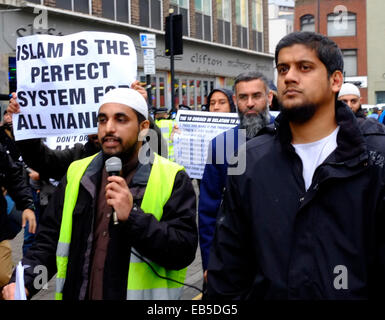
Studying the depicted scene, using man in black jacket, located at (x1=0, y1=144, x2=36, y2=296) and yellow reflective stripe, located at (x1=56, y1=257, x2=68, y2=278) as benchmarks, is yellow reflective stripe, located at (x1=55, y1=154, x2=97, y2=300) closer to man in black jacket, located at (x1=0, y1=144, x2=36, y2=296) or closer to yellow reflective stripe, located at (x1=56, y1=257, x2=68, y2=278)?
yellow reflective stripe, located at (x1=56, y1=257, x2=68, y2=278)

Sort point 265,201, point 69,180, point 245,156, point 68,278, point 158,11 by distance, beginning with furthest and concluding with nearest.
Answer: point 158,11 < point 69,180 < point 68,278 < point 245,156 < point 265,201

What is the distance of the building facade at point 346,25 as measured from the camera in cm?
5134

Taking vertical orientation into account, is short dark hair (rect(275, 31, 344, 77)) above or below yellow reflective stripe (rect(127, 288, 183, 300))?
above

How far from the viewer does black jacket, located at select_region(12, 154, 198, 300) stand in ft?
9.61

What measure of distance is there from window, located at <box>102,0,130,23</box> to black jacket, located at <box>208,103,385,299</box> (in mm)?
19386

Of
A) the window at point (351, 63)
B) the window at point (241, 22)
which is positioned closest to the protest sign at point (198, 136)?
the window at point (241, 22)

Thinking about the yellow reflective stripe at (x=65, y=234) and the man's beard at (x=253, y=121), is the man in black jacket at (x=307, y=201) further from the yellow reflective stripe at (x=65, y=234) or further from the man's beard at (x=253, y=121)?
the man's beard at (x=253, y=121)

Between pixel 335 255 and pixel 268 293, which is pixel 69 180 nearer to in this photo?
pixel 268 293

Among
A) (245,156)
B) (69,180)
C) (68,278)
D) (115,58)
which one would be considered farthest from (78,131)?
(245,156)

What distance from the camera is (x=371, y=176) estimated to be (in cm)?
226

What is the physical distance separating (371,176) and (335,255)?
12.8 inches

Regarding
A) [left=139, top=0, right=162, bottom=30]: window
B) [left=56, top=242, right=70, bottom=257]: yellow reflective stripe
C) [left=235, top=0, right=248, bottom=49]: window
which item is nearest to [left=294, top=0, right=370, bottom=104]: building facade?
[left=235, top=0, right=248, bottom=49]: window

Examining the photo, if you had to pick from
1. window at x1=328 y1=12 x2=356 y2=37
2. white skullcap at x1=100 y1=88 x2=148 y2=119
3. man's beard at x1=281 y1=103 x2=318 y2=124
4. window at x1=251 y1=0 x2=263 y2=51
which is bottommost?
man's beard at x1=281 y1=103 x2=318 y2=124

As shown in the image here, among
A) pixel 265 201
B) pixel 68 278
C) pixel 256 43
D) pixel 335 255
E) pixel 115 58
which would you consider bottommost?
pixel 68 278
